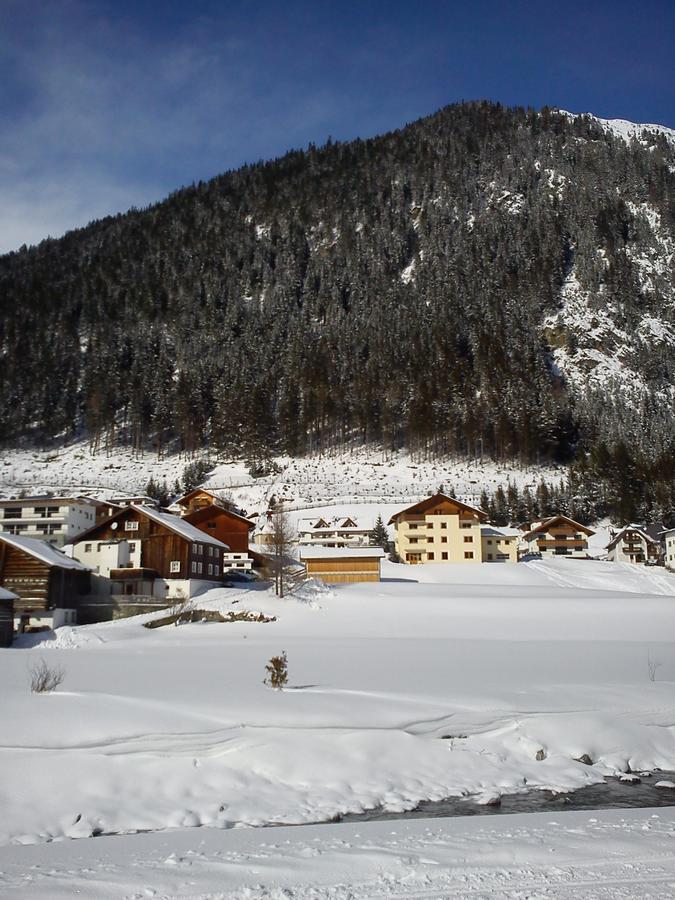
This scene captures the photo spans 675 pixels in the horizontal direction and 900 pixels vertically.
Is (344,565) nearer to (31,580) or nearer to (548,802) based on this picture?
(31,580)

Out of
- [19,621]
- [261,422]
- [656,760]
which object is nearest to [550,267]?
[261,422]

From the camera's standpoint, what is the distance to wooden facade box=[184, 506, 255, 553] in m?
68.2

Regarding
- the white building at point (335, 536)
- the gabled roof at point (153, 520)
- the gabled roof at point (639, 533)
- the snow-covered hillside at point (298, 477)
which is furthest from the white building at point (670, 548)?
the gabled roof at point (153, 520)

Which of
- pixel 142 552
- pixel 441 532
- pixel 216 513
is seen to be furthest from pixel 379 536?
pixel 142 552

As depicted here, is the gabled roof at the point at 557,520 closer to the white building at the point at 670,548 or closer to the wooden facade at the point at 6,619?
the white building at the point at 670,548

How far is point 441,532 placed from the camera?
240 feet

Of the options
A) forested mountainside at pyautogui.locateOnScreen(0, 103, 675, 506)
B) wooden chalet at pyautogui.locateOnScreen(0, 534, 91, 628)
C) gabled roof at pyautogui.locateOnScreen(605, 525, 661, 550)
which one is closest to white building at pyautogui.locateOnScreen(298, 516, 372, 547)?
gabled roof at pyautogui.locateOnScreen(605, 525, 661, 550)

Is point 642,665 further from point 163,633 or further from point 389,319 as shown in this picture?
point 389,319

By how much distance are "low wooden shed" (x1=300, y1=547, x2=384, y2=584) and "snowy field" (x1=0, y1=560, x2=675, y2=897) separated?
25.3 m

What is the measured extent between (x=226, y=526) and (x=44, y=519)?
59.8 ft

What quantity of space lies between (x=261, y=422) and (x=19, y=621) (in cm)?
8876

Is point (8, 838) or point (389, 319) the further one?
point (389, 319)

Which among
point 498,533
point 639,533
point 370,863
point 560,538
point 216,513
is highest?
point 216,513

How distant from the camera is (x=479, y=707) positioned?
16.7 meters
